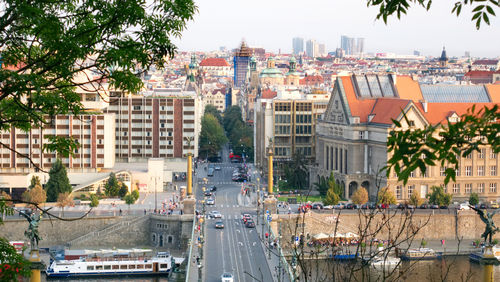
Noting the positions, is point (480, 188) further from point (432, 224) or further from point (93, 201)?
point (93, 201)

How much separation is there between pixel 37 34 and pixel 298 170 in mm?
85587

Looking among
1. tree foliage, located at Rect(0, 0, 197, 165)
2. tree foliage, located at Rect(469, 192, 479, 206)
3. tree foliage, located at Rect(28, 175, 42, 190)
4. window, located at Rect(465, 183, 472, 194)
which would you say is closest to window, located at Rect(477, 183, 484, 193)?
window, located at Rect(465, 183, 472, 194)

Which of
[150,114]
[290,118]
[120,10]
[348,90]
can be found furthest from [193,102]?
[120,10]

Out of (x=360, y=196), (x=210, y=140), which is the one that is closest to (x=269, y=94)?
(x=210, y=140)

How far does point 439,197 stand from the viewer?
8350 cm

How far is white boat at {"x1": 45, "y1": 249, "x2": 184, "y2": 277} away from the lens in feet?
230

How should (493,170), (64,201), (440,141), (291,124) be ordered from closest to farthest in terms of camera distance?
(440,141), (64,201), (493,170), (291,124)

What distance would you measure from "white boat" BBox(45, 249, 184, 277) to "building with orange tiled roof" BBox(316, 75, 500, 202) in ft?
77.2

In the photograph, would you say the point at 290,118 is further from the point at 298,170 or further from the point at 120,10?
the point at 120,10

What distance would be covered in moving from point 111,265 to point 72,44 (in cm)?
5864

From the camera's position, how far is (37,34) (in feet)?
46.8

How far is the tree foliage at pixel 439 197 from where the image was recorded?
83688mm

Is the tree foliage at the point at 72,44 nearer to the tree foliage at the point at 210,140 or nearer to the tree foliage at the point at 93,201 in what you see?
the tree foliage at the point at 93,201

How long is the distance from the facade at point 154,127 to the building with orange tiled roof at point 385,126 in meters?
15.8
